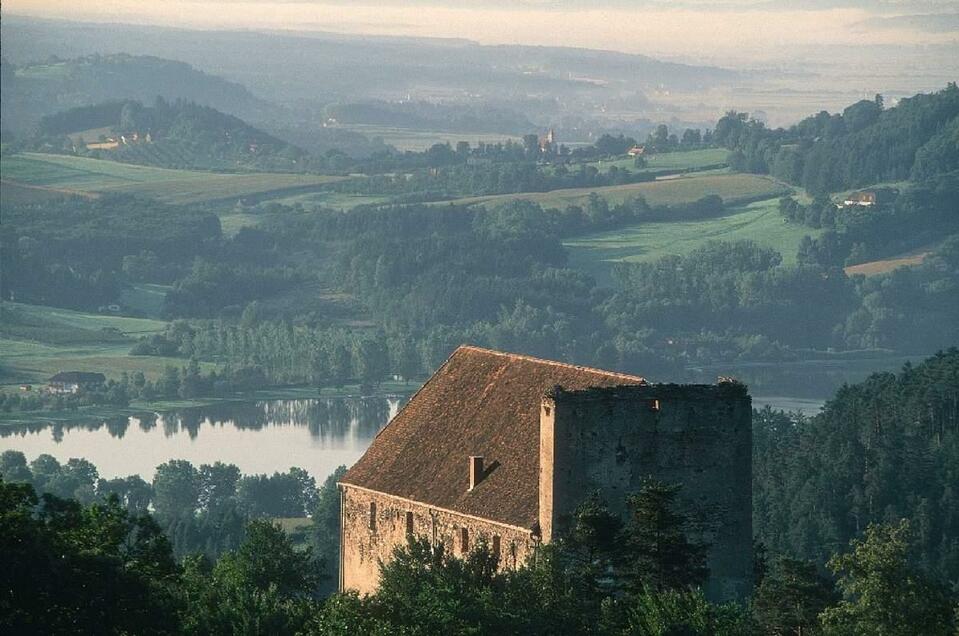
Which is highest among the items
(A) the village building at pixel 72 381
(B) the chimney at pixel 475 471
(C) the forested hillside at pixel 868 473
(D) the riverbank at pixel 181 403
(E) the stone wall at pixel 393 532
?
(B) the chimney at pixel 475 471

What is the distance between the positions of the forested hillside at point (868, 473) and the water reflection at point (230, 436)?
35.5 metres

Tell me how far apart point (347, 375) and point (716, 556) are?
464 ft

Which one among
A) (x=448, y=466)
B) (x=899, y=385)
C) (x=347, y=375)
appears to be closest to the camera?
(x=448, y=466)

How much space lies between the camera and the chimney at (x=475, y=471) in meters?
53.3

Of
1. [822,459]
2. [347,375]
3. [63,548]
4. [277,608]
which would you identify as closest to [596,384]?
[277,608]

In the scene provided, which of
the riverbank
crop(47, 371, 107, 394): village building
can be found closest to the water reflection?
the riverbank

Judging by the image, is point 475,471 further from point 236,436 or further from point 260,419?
point 260,419

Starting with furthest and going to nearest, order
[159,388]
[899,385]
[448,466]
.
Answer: [159,388] < [899,385] < [448,466]

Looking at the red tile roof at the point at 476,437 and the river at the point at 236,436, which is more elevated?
the red tile roof at the point at 476,437

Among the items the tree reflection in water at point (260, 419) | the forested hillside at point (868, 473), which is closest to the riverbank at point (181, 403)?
the tree reflection in water at point (260, 419)

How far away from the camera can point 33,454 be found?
154375 millimetres

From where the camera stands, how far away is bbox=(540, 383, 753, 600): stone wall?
50156 millimetres

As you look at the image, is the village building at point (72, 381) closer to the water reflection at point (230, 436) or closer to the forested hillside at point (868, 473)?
the water reflection at point (230, 436)

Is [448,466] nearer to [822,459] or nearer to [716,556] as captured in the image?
[716,556]
